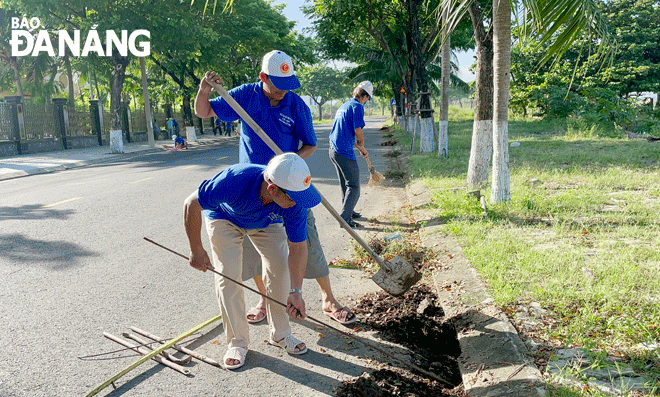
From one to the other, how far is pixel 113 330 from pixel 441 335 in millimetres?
2467

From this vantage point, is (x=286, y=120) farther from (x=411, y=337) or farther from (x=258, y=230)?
(x=411, y=337)

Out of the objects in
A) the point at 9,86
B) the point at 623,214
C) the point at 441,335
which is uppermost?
the point at 9,86

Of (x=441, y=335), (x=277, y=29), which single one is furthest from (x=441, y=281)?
(x=277, y=29)

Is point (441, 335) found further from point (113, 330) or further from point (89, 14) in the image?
point (89, 14)

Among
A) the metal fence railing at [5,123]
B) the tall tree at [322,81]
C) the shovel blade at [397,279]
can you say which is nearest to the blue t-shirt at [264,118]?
the shovel blade at [397,279]

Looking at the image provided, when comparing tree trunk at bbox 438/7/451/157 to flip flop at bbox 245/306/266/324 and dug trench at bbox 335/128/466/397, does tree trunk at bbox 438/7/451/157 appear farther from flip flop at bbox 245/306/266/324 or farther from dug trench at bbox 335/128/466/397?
flip flop at bbox 245/306/266/324

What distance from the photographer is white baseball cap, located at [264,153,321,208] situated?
2.72 m

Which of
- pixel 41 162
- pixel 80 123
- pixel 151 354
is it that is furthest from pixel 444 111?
pixel 80 123

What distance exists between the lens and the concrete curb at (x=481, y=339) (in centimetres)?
299

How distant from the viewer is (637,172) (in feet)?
30.8

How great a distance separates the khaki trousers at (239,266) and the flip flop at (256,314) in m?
0.56

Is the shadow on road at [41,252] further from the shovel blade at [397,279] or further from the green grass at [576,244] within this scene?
Result: the green grass at [576,244]

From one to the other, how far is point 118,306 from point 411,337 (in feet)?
7.98

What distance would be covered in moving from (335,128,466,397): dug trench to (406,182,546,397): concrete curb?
0.10 metres
